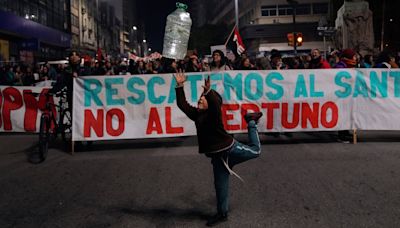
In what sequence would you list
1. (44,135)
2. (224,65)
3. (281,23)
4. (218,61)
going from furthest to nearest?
(281,23), (224,65), (218,61), (44,135)

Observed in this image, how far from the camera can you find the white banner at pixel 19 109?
36.8 ft

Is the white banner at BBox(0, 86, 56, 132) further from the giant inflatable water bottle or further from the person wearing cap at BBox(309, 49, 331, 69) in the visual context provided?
the person wearing cap at BBox(309, 49, 331, 69)

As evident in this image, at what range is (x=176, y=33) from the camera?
36.3 ft

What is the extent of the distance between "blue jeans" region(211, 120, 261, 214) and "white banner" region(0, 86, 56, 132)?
7.40 meters

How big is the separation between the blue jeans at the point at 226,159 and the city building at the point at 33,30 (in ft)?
107

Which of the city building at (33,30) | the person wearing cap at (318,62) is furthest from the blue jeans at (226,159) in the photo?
the city building at (33,30)

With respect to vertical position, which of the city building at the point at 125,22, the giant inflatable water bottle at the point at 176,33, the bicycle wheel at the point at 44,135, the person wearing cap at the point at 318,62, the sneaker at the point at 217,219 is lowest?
the sneaker at the point at 217,219

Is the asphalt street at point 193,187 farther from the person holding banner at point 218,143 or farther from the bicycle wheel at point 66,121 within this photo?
the bicycle wheel at point 66,121

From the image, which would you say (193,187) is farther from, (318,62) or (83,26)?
(83,26)

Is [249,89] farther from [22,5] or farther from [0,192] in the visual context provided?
[22,5]

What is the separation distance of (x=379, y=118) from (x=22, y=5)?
38.6 meters

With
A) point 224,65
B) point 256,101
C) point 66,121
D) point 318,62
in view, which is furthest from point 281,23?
point 66,121

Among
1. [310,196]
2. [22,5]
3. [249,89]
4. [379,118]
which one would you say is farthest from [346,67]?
[22,5]

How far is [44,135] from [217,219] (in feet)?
16.4
